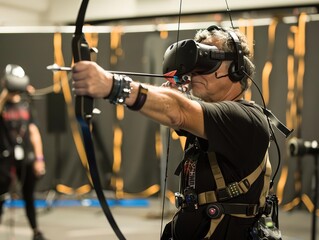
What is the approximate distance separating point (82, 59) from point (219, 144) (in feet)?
1.24

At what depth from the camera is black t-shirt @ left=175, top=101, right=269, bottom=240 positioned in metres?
1.03

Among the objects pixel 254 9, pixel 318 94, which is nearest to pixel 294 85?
pixel 318 94

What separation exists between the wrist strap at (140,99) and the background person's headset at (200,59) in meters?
0.23

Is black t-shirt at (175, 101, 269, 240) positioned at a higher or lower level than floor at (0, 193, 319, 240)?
higher

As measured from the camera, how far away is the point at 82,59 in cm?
85

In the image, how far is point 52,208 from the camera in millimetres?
4191

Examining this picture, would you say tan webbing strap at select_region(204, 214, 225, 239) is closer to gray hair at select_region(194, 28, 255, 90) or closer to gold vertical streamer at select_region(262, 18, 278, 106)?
gray hair at select_region(194, 28, 255, 90)

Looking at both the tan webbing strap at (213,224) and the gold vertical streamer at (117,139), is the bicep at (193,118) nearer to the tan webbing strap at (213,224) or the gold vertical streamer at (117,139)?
the tan webbing strap at (213,224)

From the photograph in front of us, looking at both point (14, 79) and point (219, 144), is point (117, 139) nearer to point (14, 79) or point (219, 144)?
point (14, 79)

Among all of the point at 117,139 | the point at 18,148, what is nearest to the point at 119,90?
the point at 18,148

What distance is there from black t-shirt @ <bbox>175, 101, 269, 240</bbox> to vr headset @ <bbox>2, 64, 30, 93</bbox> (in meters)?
2.58

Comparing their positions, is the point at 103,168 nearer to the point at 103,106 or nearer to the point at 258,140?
the point at 103,106

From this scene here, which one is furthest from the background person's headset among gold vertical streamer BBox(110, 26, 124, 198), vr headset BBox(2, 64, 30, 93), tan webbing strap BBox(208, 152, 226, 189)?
gold vertical streamer BBox(110, 26, 124, 198)

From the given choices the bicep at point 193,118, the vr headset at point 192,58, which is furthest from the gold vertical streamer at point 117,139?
the bicep at point 193,118
